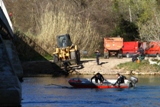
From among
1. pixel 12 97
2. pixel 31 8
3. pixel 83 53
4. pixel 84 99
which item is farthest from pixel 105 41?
pixel 12 97

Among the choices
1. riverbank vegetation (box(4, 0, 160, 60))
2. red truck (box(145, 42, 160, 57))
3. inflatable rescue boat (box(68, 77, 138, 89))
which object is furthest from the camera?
riverbank vegetation (box(4, 0, 160, 60))

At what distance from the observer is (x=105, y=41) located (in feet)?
222

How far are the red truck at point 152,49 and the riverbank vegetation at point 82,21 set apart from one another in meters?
1.14

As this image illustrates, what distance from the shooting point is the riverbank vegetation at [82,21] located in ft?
225

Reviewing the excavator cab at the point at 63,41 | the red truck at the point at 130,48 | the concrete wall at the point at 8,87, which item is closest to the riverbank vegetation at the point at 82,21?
the red truck at the point at 130,48

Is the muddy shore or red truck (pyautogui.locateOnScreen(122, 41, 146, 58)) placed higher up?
red truck (pyautogui.locateOnScreen(122, 41, 146, 58))

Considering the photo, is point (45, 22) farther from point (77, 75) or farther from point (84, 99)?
point (84, 99)

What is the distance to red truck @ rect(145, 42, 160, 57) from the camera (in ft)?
220

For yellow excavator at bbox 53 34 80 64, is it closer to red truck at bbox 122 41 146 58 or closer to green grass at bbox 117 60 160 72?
green grass at bbox 117 60 160 72

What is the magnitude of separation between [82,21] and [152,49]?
40.6ft

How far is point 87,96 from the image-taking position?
124 ft

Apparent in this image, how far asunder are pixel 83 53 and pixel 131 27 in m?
9.97

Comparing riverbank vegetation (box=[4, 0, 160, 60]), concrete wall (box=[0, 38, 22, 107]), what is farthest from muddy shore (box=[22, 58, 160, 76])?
concrete wall (box=[0, 38, 22, 107])

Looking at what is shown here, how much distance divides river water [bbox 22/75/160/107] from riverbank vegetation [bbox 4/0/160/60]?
69.9 ft
